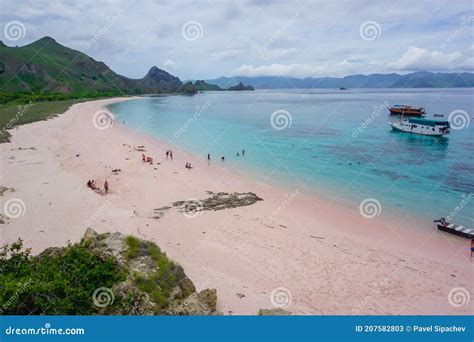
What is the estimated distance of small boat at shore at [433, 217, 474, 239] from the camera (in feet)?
73.4

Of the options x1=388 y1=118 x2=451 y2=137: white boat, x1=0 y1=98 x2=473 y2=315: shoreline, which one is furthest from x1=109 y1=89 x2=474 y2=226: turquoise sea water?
x1=0 y1=98 x2=473 y2=315: shoreline

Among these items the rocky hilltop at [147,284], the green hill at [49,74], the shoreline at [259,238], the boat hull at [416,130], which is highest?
the green hill at [49,74]

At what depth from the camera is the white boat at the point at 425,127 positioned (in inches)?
2475

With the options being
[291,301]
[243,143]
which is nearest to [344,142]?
[243,143]

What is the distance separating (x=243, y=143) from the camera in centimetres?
5662

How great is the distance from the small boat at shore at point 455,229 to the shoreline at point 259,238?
0.59 metres

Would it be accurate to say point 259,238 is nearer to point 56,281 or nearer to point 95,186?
point 56,281

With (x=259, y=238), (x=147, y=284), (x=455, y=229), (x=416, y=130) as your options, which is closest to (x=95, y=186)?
(x=259, y=238)

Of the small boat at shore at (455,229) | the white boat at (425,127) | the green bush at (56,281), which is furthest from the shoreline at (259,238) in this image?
the white boat at (425,127)

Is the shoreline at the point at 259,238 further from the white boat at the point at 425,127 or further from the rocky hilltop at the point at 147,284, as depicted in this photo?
the white boat at the point at 425,127

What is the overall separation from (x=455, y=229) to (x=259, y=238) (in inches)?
519

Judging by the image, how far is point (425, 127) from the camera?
65062 millimetres

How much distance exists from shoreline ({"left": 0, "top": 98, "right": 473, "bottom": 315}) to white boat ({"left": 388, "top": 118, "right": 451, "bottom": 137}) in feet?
146

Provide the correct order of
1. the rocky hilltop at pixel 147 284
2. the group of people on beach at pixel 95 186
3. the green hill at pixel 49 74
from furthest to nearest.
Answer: the green hill at pixel 49 74, the group of people on beach at pixel 95 186, the rocky hilltop at pixel 147 284
